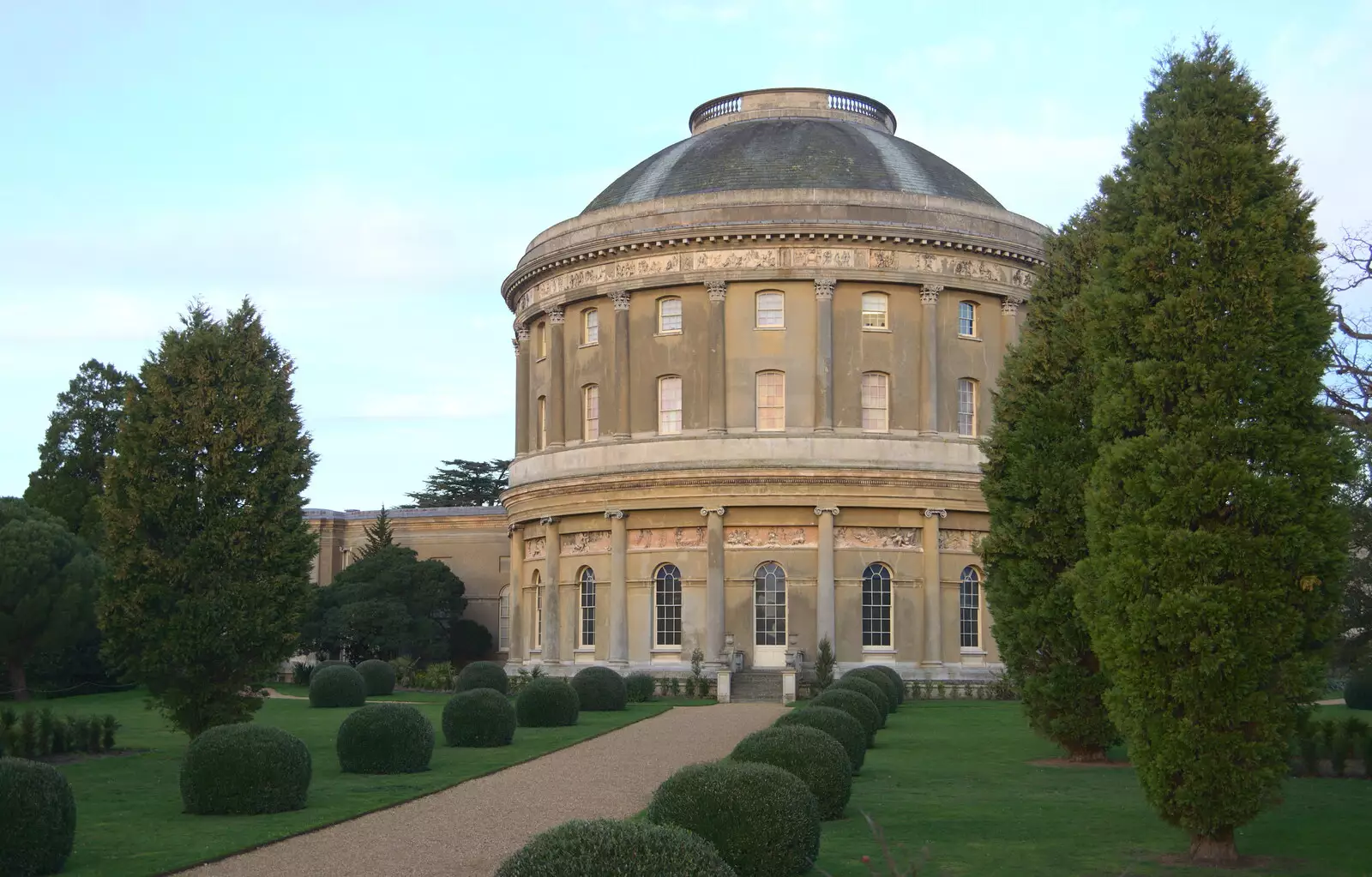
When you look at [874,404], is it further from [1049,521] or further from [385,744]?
[385,744]

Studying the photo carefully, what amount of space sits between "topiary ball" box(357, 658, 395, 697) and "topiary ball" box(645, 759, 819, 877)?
30596 millimetres

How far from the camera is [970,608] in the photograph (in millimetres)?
42469

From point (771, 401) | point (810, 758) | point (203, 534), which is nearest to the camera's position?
point (810, 758)

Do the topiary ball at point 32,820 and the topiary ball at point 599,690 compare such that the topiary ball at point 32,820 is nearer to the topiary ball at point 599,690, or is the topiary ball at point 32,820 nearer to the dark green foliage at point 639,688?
the topiary ball at point 599,690

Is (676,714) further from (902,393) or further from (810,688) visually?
(902,393)

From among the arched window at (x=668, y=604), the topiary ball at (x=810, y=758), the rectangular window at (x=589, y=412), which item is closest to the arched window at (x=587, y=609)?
the arched window at (x=668, y=604)

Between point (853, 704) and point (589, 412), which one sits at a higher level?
point (589, 412)

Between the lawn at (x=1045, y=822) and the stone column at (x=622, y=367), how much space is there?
20066 mm

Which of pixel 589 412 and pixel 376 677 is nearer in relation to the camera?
pixel 376 677

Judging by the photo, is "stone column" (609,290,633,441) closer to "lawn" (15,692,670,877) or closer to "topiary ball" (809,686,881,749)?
"lawn" (15,692,670,877)

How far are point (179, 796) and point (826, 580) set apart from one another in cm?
2444

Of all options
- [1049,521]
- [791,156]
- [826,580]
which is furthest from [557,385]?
[1049,521]

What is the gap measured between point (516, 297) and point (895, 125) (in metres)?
14.8

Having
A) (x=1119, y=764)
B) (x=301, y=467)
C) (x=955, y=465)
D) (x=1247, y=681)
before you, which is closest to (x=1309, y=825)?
(x=1247, y=681)
